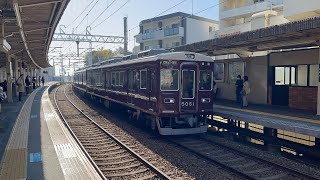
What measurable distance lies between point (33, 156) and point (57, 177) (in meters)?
2.14

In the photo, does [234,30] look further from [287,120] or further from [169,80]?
[287,120]

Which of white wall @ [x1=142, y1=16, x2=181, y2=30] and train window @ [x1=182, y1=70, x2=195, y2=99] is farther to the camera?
white wall @ [x1=142, y1=16, x2=181, y2=30]

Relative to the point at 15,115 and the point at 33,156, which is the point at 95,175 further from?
the point at 15,115

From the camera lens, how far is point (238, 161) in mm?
9953

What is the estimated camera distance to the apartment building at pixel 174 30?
4689 cm

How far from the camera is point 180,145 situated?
11.7 metres

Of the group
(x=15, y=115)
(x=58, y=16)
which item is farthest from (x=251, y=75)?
(x=15, y=115)

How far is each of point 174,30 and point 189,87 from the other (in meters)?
35.2

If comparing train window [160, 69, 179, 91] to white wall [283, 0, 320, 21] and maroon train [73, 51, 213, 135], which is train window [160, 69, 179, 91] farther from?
white wall [283, 0, 320, 21]

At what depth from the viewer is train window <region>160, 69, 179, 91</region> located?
1228 centimetres

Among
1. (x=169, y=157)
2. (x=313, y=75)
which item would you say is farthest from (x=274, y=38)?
(x=169, y=157)

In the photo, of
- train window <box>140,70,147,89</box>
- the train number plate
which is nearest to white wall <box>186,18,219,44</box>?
train window <box>140,70,147,89</box>

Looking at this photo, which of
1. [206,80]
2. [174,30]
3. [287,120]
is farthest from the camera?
[174,30]

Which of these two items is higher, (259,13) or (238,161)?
(259,13)
